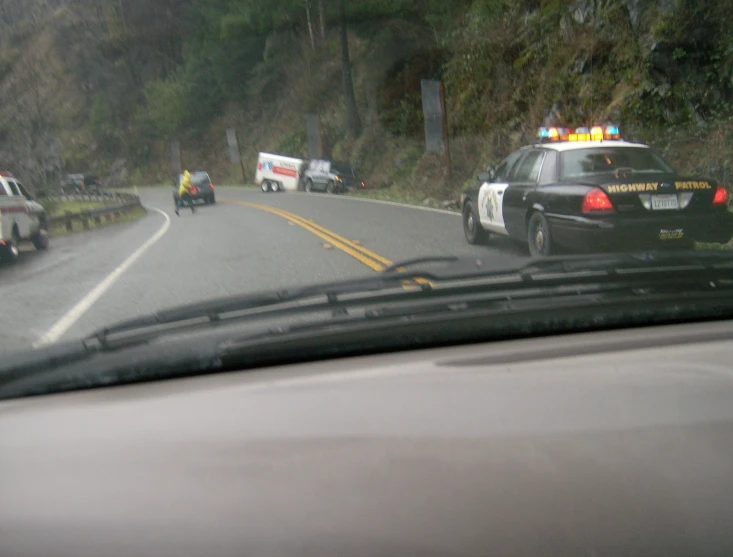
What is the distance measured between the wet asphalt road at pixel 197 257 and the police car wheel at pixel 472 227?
0.17m

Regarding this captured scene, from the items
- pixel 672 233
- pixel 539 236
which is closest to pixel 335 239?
pixel 539 236

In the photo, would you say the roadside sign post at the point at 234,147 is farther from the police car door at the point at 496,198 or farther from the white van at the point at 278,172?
the police car door at the point at 496,198

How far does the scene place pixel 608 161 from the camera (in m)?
7.61

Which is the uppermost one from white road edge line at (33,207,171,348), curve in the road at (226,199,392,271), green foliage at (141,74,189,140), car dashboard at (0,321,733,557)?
green foliage at (141,74,189,140)

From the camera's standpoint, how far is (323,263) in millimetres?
8336

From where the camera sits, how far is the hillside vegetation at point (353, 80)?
6375mm

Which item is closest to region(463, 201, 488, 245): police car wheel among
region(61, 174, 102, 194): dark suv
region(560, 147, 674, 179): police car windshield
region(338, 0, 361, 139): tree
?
region(560, 147, 674, 179): police car windshield

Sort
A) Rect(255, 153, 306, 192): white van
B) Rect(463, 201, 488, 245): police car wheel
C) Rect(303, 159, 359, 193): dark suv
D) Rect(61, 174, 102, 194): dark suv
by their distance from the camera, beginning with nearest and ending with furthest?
Rect(61, 174, 102, 194): dark suv
Rect(463, 201, 488, 245): police car wheel
Rect(255, 153, 306, 192): white van
Rect(303, 159, 359, 193): dark suv

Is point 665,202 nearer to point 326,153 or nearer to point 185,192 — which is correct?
point 185,192

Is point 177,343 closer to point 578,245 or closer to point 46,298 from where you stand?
point 46,298

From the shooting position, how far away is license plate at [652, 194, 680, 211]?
6508mm

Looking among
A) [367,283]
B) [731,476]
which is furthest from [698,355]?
[367,283]

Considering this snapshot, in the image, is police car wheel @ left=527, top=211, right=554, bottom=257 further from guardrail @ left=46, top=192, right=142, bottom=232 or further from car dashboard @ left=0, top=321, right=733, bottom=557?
car dashboard @ left=0, top=321, right=733, bottom=557

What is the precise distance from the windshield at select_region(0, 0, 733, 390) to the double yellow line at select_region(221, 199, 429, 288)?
0.07 metres
